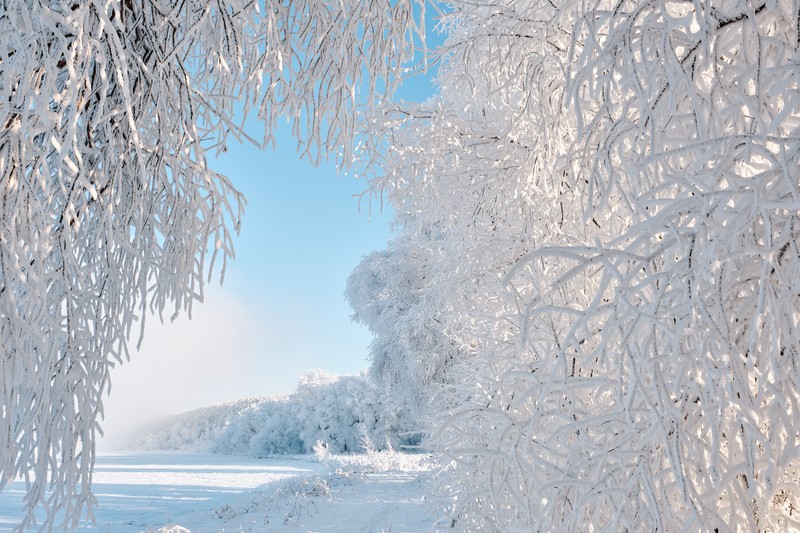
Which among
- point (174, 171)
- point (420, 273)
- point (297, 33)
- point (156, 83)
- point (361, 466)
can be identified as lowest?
point (361, 466)

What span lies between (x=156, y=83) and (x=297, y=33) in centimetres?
62

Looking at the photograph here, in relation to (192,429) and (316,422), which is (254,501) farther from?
(192,429)

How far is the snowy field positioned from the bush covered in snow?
24.0 ft

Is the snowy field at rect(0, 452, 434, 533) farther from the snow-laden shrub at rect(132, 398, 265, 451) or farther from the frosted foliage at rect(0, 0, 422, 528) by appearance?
the snow-laden shrub at rect(132, 398, 265, 451)

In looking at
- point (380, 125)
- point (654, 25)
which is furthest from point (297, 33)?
point (380, 125)

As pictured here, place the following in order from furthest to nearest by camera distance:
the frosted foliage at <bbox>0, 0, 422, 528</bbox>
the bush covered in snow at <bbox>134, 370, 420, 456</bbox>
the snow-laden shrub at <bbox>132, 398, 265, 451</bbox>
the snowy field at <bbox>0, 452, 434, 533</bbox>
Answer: the snow-laden shrub at <bbox>132, 398, 265, 451</bbox> < the bush covered in snow at <bbox>134, 370, 420, 456</bbox> < the snowy field at <bbox>0, 452, 434, 533</bbox> < the frosted foliage at <bbox>0, 0, 422, 528</bbox>

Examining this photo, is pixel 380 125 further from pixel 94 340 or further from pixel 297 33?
pixel 94 340

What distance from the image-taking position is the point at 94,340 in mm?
2389

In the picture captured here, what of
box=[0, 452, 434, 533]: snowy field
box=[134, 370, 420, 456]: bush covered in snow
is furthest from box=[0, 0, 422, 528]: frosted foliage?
box=[134, 370, 420, 456]: bush covered in snow

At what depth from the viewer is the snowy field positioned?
848 cm

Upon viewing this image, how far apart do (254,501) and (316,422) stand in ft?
51.2

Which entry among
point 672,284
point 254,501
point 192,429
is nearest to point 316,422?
point 192,429

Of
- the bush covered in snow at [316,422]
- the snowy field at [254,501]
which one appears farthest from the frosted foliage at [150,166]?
the bush covered in snow at [316,422]

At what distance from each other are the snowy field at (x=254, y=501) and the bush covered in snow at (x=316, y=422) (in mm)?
7314
